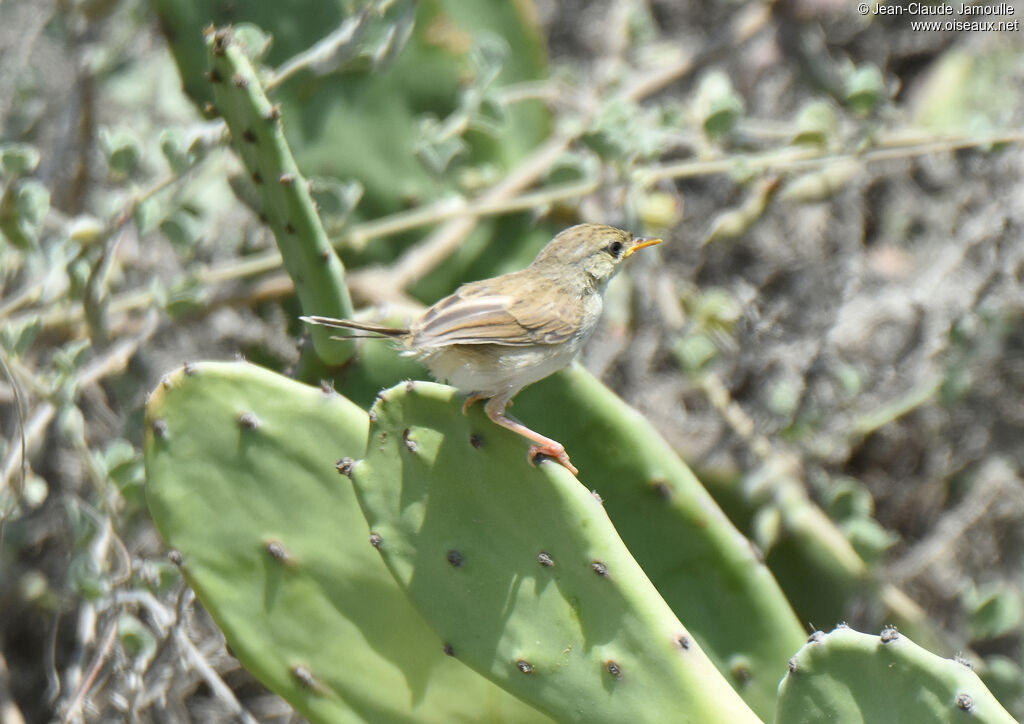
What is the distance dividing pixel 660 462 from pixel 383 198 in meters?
1.31

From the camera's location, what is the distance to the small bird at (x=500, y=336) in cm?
165

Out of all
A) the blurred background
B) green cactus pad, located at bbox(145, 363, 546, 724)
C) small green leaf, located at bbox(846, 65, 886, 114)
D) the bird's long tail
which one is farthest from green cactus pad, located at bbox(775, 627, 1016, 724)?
small green leaf, located at bbox(846, 65, 886, 114)

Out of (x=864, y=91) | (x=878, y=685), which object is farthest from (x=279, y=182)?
(x=864, y=91)

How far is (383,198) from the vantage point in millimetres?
2824

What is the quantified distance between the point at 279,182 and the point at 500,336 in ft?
1.51

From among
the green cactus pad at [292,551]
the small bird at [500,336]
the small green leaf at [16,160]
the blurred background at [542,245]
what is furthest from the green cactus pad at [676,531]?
the small green leaf at [16,160]

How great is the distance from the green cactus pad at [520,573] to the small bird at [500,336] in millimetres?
68

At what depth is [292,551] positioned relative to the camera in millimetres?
1753

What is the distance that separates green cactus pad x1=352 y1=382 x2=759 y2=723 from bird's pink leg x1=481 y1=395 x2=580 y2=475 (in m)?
0.02

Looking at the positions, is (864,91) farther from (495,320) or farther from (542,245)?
(495,320)

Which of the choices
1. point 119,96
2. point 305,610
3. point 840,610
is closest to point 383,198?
point 119,96

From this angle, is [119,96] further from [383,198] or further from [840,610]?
[840,610]

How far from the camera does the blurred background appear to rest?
2.33 m

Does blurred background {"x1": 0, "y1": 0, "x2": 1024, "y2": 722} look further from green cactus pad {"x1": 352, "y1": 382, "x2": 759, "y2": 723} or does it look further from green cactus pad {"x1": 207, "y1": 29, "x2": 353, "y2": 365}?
green cactus pad {"x1": 352, "y1": 382, "x2": 759, "y2": 723}
